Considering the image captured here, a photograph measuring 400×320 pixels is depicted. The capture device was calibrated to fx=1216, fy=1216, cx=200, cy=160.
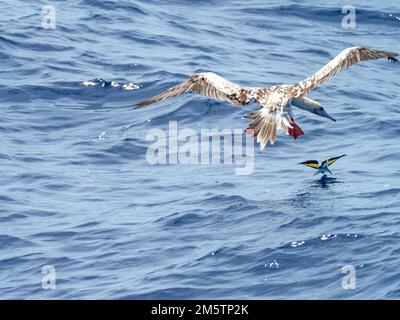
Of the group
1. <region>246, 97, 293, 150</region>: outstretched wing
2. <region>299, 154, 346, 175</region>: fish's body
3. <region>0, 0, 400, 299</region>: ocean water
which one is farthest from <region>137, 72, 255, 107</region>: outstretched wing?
<region>299, 154, 346, 175</region>: fish's body

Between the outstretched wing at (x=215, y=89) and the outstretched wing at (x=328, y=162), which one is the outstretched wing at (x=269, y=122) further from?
the outstretched wing at (x=328, y=162)

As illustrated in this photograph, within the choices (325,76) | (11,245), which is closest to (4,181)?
(11,245)

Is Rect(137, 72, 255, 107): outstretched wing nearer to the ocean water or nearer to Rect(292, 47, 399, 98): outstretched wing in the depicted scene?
Rect(292, 47, 399, 98): outstretched wing

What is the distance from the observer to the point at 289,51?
2934 centimetres

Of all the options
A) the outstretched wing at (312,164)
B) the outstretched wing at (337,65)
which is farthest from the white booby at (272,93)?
the outstretched wing at (312,164)

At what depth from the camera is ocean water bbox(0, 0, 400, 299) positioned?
16.8 m

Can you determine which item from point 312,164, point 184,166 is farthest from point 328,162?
point 184,166

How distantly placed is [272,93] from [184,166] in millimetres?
3917

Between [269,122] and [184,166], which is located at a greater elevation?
[269,122]

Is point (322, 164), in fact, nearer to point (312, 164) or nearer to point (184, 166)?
point (312, 164)

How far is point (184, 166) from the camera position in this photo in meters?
21.7

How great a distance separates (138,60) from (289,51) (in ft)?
13.2

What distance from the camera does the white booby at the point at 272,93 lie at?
56.7 ft
